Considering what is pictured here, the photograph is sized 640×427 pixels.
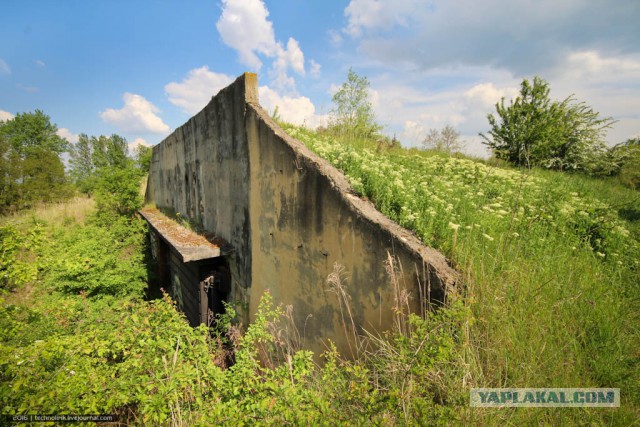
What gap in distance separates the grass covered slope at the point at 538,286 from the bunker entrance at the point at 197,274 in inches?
119

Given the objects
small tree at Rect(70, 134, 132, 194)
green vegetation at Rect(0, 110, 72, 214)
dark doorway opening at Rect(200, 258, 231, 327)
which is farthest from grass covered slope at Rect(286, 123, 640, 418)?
small tree at Rect(70, 134, 132, 194)

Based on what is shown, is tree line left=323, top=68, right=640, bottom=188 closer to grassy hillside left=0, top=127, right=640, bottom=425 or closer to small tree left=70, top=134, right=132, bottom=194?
grassy hillside left=0, top=127, right=640, bottom=425

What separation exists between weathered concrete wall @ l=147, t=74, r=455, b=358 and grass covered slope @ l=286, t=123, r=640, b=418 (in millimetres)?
310

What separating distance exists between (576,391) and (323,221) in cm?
233

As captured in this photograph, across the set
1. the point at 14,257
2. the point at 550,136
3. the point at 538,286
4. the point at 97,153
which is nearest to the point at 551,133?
the point at 550,136

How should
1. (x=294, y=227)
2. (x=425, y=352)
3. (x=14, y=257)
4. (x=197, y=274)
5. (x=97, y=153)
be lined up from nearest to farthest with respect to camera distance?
(x=425, y=352) < (x=294, y=227) < (x=14, y=257) < (x=197, y=274) < (x=97, y=153)

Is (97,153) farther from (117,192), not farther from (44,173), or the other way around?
(117,192)

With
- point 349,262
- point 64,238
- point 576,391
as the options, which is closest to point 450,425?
point 576,391

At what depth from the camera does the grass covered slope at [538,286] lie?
1.83 meters

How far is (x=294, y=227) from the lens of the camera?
3.44 m

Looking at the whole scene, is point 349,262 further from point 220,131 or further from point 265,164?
point 220,131

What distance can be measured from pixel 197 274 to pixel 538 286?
19.0 ft

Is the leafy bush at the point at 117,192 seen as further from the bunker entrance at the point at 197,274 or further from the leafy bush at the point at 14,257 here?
the leafy bush at the point at 14,257

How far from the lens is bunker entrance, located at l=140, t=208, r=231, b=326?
16.5 feet
